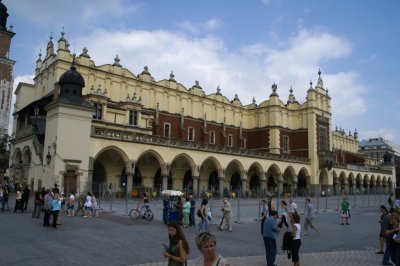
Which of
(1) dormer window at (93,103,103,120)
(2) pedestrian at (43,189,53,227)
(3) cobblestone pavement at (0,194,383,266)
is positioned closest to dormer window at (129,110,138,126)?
(1) dormer window at (93,103,103,120)

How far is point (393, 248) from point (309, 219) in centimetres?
699

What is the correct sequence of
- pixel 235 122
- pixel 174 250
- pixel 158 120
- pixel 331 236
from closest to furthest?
1. pixel 174 250
2. pixel 331 236
3. pixel 158 120
4. pixel 235 122

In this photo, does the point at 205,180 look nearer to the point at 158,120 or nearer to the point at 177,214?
the point at 158,120

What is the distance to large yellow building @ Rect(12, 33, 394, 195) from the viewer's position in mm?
26359

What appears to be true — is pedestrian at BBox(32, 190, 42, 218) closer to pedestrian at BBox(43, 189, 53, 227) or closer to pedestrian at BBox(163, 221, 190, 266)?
pedestrian at BBox(43, 189, 53, 227)

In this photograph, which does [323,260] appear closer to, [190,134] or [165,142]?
[165,142]

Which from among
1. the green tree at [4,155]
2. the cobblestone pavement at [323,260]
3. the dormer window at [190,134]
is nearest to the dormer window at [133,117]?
the dormer window at [190,134]

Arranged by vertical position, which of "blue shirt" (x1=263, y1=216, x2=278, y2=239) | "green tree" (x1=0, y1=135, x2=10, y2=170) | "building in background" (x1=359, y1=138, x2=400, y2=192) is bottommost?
"blue shirt" (x1=263, y1=216, x2=278, y2=239)

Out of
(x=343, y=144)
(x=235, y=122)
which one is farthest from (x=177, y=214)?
(x=343, y=144)

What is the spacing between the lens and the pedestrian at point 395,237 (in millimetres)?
8377

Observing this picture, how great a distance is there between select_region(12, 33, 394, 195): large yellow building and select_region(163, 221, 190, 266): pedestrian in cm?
2163

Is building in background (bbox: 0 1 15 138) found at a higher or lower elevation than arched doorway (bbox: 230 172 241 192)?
higher

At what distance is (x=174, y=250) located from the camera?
4996 mm

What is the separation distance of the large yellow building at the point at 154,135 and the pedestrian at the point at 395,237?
20.7m
